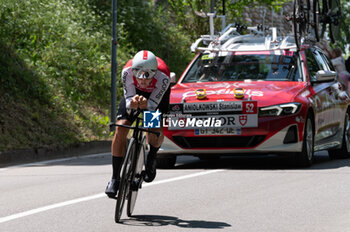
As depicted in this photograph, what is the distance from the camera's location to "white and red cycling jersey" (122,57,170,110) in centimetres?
746

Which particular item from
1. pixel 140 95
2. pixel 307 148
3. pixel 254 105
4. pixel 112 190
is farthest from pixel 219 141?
pixel 112 190

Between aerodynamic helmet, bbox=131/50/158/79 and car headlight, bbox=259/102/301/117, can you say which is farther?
car headlight, bbox=259/102/301/117

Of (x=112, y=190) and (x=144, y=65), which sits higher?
(x=144, y=65)

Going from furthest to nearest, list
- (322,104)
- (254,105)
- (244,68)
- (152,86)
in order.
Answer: (244,68) → (322,104) → (254,105) → (152,86)

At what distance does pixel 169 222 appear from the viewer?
Result: 7203 mm

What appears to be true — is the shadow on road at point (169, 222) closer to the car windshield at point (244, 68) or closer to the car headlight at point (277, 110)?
the car headlight at point (277, 110)

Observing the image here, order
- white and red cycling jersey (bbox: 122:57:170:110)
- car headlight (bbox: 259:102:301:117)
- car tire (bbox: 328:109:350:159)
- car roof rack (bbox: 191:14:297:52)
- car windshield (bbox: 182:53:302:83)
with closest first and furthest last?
1. white and red cycling jersey (bbox: 122:57:170:110)
2. car headlight (bbox: 259:102:301:117)
3. car windshield (bbox: 182:53:302:83)
4. car roof rack (bbox: 191:14:297:52)
5. car tire (bbox: 328:109:350:159)

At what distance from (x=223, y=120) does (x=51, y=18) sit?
36.6ft

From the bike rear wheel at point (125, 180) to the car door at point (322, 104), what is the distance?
17.4 ft

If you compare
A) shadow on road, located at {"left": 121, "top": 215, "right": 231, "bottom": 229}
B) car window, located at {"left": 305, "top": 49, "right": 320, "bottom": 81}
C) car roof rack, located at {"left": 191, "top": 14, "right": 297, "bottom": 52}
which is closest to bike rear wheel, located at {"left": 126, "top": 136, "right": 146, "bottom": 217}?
shadow on road, located at {"left": 121, "top": 215, "right": 231, "bottom": 229}

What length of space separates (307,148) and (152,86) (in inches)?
180

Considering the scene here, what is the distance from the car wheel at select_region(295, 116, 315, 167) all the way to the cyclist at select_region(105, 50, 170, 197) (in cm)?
420

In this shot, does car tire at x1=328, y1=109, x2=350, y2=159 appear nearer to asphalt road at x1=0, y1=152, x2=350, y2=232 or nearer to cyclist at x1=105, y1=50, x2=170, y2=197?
asphalt road at x1=0, y1=152, x2=350, y2=232

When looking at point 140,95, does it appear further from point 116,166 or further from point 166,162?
point 166,162
